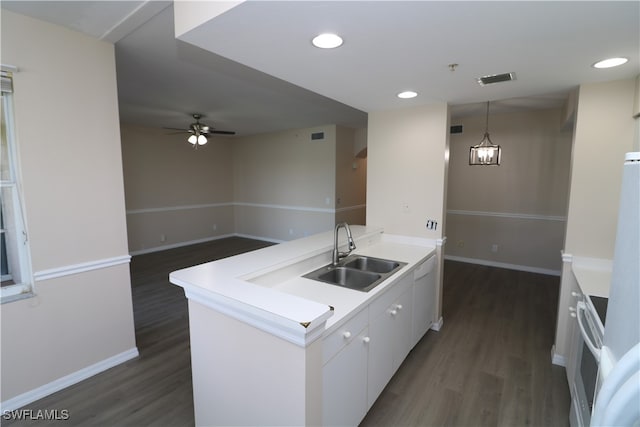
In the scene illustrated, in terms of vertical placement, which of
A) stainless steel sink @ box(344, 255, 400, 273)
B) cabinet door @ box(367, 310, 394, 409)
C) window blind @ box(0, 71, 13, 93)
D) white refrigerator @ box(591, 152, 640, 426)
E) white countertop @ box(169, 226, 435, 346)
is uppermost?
window blind @ box(0, 71, 13, 93)

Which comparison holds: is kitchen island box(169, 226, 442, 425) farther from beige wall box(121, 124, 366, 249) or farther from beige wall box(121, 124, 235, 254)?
beige wall box(121, 124, 235, 254)

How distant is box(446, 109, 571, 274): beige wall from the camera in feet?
15.3

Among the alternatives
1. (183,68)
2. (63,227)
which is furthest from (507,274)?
(63,227)

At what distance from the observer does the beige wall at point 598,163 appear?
7.52ft

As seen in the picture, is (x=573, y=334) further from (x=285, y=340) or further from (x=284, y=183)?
(x=284, y=183)

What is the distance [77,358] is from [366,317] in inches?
88.8

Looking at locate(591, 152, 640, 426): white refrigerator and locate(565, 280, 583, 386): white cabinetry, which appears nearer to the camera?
locate(591, 152, 640, 426): white refrigerator

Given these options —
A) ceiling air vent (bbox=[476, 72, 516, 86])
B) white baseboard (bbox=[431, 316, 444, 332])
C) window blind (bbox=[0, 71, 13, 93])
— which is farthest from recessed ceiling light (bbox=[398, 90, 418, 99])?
window blind (bbox=[0, 71, 13, 93])

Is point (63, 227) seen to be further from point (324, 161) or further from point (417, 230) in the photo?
point (324, 161)

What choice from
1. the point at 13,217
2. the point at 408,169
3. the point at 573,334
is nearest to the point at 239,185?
the point at 408,169

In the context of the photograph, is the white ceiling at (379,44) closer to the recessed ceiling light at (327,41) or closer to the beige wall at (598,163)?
the recessed ceiling light at (327,41)

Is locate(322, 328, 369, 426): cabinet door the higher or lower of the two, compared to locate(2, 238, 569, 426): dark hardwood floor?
higher

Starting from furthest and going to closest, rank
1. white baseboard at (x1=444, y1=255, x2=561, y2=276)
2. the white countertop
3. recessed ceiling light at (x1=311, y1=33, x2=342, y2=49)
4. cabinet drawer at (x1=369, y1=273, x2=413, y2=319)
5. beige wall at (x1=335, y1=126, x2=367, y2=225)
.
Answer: beige wall at (x1=335, y1=126, x2=367, y2=225), white baseboard at (x1=444, y1=255, x2=561, y2=276), cabinet drawer at (x1=369, y1=273, x2=413, y2=319), recessed ceiling light at (x1=311, y1=33, x2=342, y2=49), the white countertop

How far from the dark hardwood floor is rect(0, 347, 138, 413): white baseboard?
47 mm
